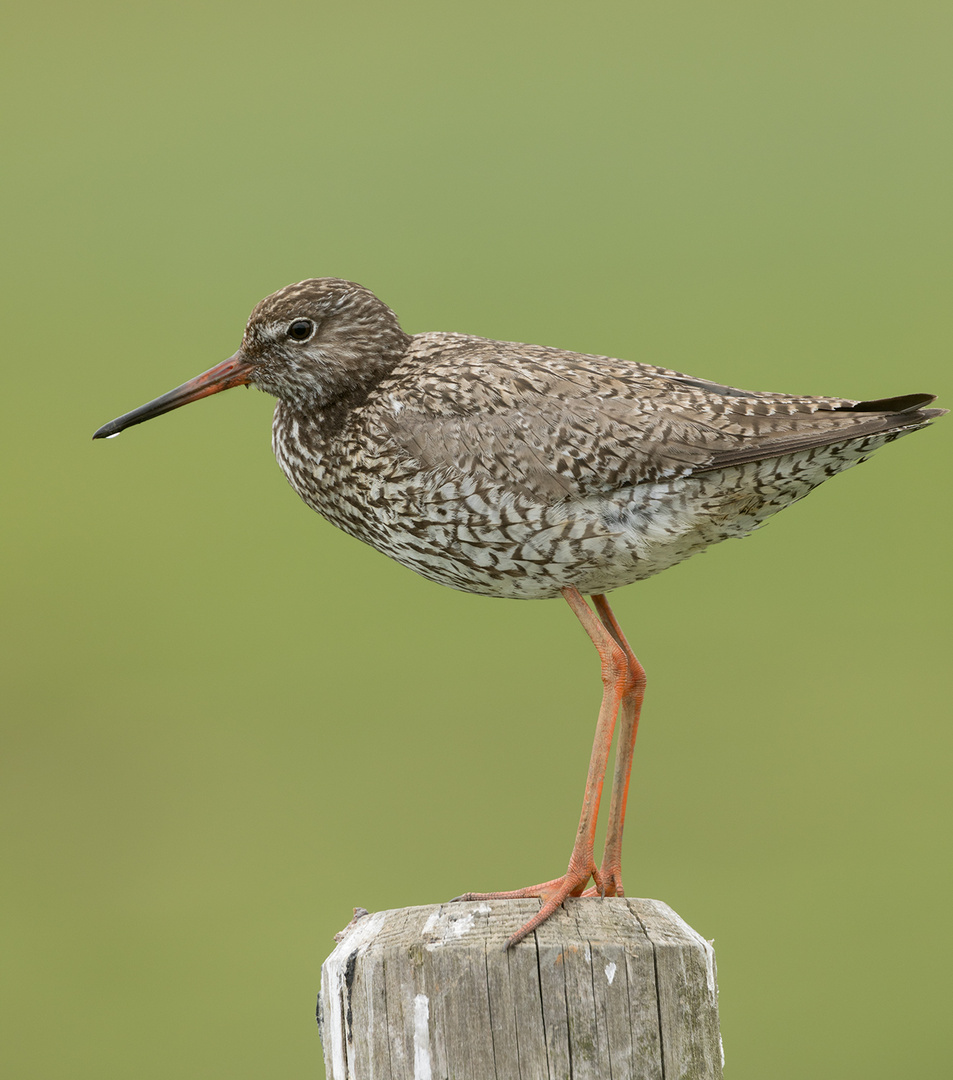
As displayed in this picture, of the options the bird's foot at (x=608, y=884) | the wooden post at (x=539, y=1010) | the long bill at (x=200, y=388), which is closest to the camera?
the wooden post at (x=539, y=1010)

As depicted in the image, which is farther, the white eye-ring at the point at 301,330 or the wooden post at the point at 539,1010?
the white eye-ring at the point at 301,330

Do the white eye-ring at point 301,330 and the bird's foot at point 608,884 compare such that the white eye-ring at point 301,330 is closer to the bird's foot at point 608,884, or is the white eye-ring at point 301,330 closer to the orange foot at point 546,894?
the orange foot at point 546,894

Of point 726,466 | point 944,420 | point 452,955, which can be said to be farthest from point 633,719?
point 944,420

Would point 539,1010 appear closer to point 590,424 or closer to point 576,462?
point 576,462

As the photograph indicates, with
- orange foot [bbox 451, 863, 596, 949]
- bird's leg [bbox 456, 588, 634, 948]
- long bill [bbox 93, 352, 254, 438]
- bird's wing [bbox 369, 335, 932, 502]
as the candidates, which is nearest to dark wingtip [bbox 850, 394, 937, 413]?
bird's wing [bbox 369, 335, 932, 502]

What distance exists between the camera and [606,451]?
4266 mm

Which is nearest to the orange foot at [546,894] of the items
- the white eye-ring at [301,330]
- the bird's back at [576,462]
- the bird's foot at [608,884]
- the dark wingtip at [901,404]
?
the bird's foot at [608,884]

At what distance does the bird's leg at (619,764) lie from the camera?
4672 mm

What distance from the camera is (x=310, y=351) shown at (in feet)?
15.3

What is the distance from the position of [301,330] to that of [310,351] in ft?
0.31

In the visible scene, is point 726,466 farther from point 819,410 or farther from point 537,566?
point 537,566

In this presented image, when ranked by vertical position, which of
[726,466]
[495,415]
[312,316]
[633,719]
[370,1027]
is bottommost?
[370,1027]

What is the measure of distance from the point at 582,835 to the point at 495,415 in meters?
1.55

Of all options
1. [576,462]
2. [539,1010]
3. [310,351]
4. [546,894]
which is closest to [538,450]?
[576,462]
